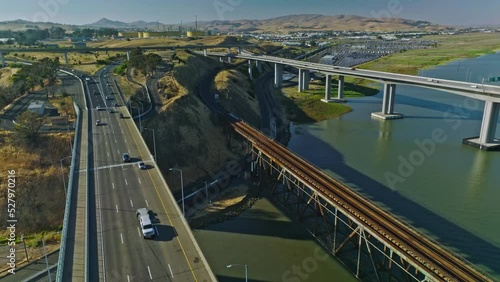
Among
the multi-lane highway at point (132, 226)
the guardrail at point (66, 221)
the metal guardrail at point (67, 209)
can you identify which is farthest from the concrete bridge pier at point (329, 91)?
the guardrail at point (66, 221)

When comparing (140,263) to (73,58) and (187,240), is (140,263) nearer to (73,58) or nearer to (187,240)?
(187,240)

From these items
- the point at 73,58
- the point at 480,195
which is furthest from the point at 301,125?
the point at 73,58

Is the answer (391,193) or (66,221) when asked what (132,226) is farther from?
(391,193)

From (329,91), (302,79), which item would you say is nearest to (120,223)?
(329,91)

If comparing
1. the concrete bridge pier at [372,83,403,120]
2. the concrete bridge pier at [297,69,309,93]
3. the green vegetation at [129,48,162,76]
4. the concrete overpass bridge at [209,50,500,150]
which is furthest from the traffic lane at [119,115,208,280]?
the concrete bridge pier at [297,69,309,93]

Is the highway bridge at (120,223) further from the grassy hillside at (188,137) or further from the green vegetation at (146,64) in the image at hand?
the green vegetation at (146,64)

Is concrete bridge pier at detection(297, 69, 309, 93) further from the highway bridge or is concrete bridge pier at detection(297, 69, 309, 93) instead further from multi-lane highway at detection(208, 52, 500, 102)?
the highway bridge

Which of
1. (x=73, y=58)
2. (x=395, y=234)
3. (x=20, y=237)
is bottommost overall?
(x=20, y=237)
